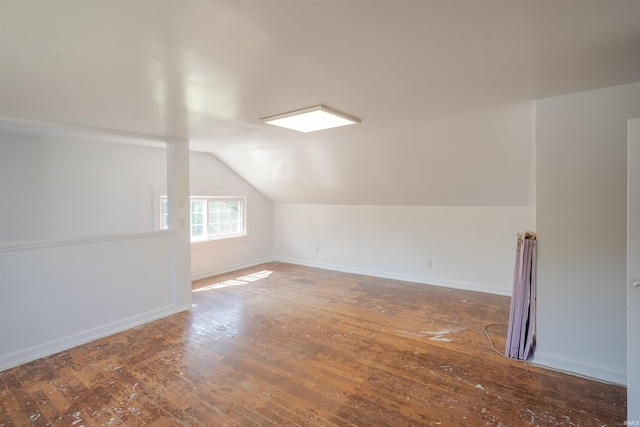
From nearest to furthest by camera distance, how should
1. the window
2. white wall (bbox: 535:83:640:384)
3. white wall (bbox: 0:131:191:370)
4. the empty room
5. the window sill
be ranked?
the empty room, white wall (bbox: 535:83:640:384), white wall (bbox: 0:131:191:370), the window sill, the window

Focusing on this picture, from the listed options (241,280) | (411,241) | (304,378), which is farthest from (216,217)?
(304,378)

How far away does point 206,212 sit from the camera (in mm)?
5605

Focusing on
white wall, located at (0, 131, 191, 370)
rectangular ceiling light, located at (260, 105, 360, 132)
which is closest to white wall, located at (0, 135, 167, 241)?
white wall, located at (0, 131, 191, 370)

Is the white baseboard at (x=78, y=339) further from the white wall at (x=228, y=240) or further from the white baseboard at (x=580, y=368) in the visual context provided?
the white baseboard at (x=580, y=368)

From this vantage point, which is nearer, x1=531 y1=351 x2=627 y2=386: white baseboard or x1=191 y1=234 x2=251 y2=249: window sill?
x1=531 y1=351 x2=627 y2=386: white baseboard

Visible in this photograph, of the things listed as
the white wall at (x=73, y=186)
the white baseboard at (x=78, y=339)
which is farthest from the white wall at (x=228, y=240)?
the white baseboard at (x=78, y=339)

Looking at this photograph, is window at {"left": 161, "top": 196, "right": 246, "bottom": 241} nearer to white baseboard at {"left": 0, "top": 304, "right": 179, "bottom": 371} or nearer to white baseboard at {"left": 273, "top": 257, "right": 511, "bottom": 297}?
white baseboard at {"left": 273, "top": 257, "right": 511, "bottom": 297}

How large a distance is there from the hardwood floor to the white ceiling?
216 cm

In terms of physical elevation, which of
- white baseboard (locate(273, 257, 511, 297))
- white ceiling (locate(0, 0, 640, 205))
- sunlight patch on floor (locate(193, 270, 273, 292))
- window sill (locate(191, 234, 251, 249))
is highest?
white ceiling (locate(0, 0, 640, 205))

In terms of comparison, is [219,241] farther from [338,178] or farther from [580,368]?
[580,368]

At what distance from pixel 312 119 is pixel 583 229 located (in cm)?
241

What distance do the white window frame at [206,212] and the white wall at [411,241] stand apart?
871 millimetres

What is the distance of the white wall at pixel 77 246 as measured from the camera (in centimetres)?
283

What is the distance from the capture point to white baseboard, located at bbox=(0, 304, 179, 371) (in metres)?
2.73
